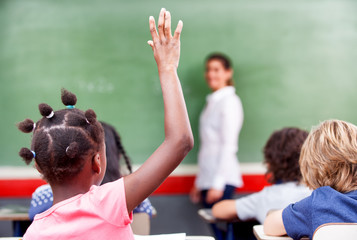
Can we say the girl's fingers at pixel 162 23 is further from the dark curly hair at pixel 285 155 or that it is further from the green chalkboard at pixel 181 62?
the green chalkboard at pixel 181 62

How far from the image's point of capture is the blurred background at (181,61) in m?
3.21

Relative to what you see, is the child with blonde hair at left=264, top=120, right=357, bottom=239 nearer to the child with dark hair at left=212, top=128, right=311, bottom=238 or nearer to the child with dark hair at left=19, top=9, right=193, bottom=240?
the child with dark hair at left=212, top=128, right=311, bottom=238

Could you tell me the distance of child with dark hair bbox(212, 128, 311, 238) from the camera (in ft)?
6.46

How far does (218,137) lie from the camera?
3.01 meters

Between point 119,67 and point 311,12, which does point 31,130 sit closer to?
point 119,67

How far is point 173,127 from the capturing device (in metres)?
0.89

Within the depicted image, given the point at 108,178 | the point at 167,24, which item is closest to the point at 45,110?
the point at 167,24

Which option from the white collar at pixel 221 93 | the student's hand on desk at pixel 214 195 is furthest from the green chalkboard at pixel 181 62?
the student's hand on desk at pixel 214 195

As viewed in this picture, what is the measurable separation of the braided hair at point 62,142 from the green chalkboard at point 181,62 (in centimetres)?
221

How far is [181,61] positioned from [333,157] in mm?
2028

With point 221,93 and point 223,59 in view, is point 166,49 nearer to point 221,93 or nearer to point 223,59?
point 221,93

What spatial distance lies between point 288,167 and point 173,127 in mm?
1303

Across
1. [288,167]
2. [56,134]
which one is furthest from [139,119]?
[56,134]

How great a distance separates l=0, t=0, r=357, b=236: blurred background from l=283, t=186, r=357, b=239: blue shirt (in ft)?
6.27
